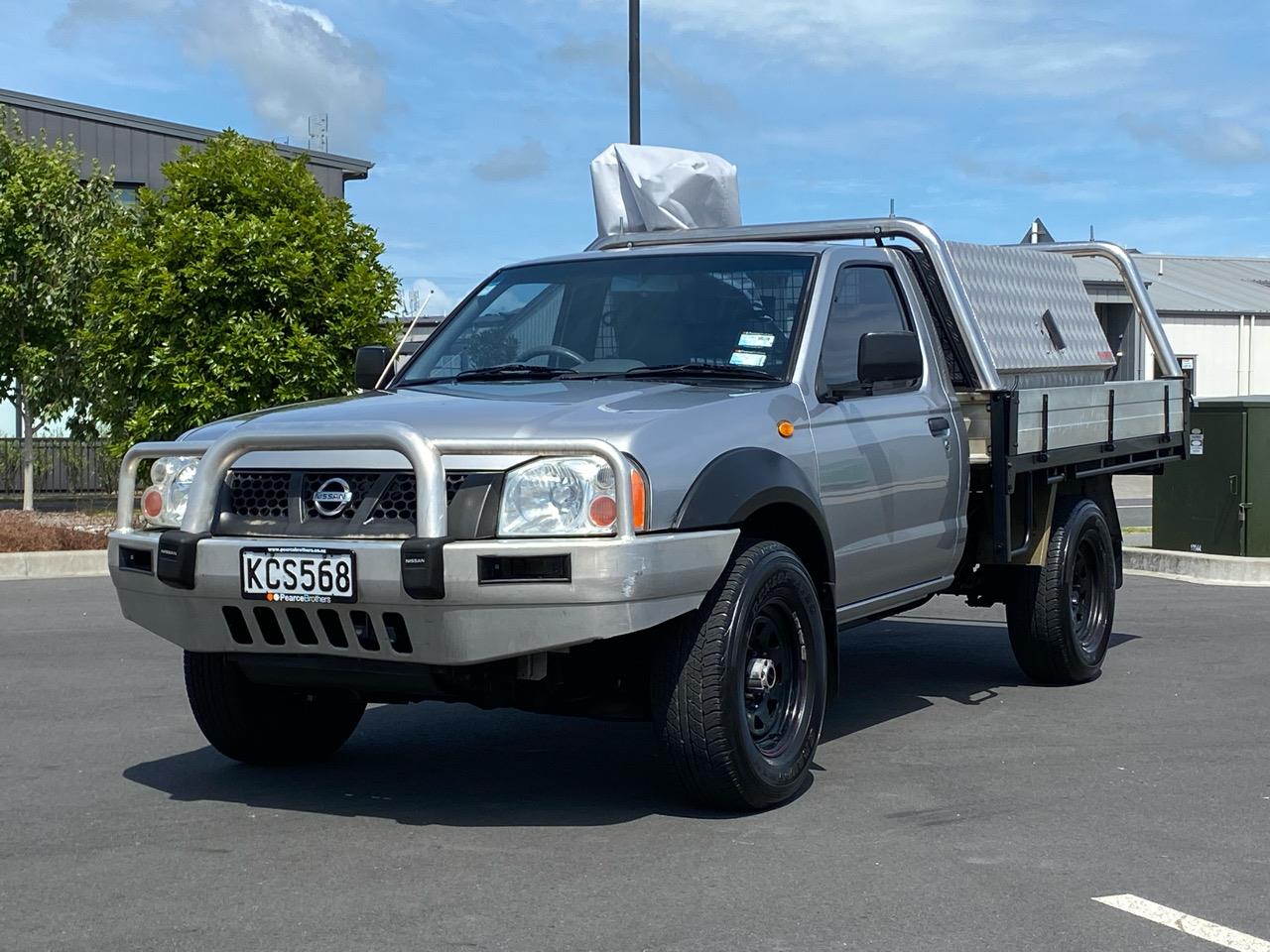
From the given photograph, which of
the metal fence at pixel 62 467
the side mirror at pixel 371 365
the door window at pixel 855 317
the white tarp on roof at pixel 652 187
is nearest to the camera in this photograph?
the door window at pixel 855 317

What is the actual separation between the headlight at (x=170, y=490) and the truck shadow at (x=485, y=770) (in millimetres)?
988

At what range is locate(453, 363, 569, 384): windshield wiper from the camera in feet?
20.7

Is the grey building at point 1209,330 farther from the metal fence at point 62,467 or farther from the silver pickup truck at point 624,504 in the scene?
the silver pickup truck at point 624,504

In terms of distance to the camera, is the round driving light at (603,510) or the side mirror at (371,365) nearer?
the round driving light at (603,510)

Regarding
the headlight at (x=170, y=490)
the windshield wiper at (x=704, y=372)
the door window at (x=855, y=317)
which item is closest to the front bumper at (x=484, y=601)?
the headlight at (x=170, y=490)

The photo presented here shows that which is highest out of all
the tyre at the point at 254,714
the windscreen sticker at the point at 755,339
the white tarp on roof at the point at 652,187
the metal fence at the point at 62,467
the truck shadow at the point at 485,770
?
the white tarp on roof at the point at 652,187

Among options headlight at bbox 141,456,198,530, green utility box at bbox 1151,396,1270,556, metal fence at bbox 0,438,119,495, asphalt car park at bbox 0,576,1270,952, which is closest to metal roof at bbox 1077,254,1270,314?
metal fence at bbox 0,438,119,495

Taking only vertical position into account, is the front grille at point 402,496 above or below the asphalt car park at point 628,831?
above

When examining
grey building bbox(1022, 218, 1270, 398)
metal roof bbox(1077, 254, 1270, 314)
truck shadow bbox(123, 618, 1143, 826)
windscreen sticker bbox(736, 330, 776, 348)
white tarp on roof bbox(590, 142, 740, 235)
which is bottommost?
truck shadow bbox(123, 618, 1143, 826)

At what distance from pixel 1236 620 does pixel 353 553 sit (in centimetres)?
741

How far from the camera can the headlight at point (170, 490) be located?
5691 mm

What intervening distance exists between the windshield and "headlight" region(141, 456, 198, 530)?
1.20m

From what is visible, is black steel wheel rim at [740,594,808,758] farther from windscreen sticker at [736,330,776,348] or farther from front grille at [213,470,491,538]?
front grille at [213,470,491,538]

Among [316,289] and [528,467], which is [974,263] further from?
[316,289]
